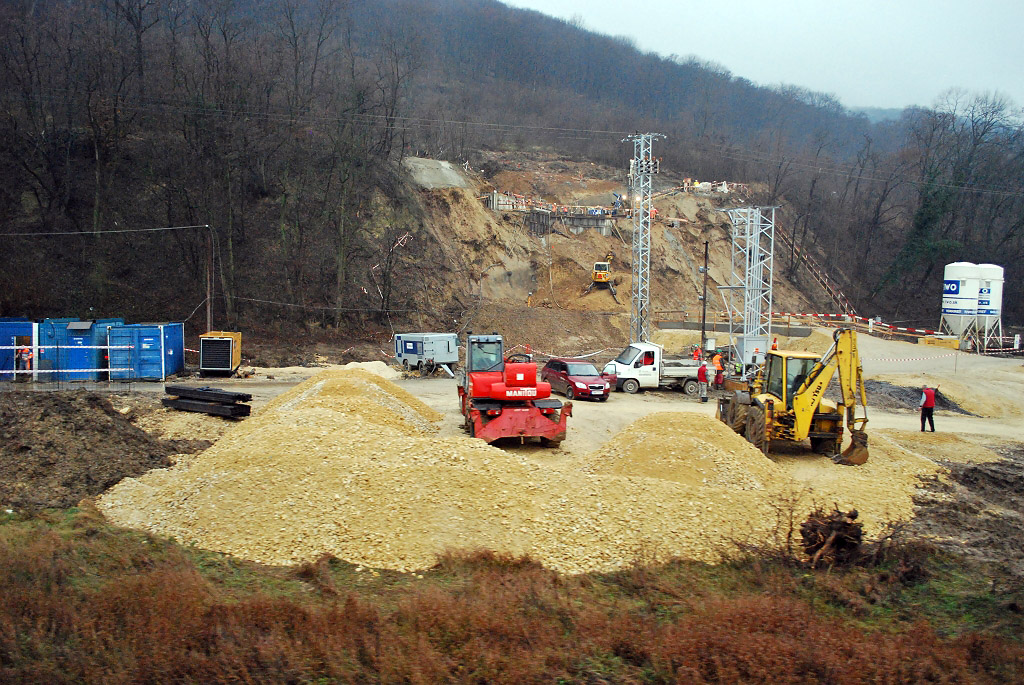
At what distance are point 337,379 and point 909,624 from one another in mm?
14881

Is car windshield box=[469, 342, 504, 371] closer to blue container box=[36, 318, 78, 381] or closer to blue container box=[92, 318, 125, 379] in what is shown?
blue container box=[92, 318, 125, 379]

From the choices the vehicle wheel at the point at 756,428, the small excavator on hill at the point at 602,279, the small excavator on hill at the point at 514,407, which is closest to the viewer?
the vehicle wheel at the point at 756,428

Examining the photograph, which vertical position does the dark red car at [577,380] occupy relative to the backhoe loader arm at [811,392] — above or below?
below

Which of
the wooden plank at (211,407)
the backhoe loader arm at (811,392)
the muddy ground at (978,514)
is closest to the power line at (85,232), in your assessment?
the wooden plank at (211,407)

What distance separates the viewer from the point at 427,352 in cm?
3155

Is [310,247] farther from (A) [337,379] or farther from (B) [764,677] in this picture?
(B) [764,677]

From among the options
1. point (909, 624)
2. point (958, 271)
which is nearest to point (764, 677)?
point (909, 624)

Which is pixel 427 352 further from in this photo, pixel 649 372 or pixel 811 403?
pixel 811 403

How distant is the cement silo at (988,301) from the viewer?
45.1 meters

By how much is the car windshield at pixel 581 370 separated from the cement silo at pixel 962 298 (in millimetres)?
31859

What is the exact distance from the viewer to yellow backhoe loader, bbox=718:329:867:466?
15023 mm

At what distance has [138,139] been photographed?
41.6 metres

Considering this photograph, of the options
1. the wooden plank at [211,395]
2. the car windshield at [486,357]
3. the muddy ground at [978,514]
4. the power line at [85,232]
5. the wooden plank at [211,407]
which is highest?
the power line at [85,232]

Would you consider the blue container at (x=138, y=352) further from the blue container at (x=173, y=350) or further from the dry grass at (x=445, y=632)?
the dry grass at (x=445, y=632)
